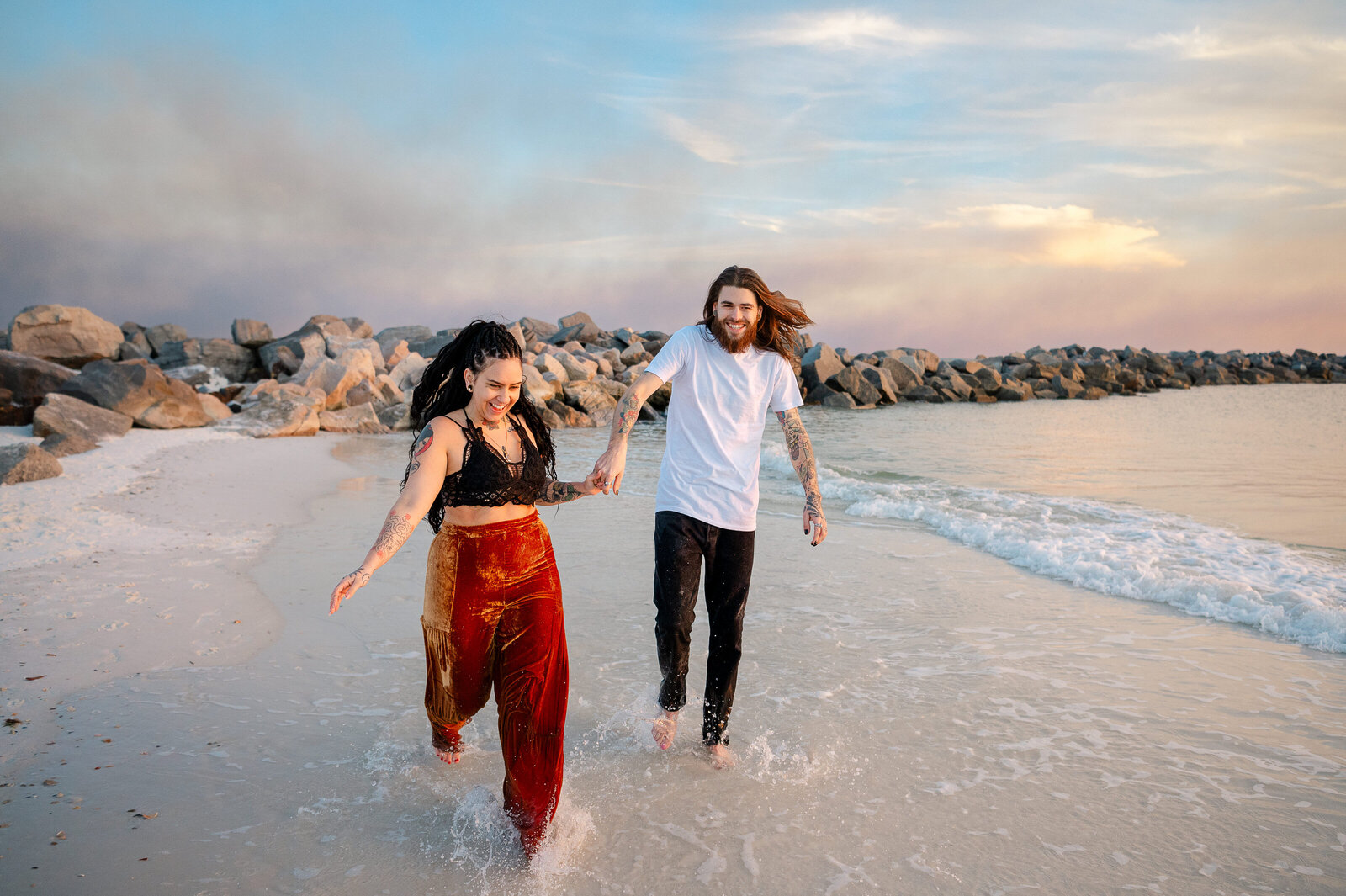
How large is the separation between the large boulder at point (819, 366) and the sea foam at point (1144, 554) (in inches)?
933

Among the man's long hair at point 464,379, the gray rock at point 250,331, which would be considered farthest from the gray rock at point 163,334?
the man's long hair at point 464,379

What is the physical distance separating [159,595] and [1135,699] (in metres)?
6.21

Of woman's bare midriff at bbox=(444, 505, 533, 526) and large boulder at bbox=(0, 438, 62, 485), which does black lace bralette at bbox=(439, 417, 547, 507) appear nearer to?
woman's bare midriff at bbox=(444, 505, 533, 526)

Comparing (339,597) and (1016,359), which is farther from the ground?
(1016,359)

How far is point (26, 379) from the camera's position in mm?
14727

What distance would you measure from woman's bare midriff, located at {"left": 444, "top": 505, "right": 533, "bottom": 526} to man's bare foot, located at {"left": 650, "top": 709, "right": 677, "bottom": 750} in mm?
1386

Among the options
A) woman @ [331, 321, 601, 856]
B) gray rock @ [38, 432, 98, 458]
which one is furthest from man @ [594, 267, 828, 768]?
gray rock @ [38, 432, 98, 458]

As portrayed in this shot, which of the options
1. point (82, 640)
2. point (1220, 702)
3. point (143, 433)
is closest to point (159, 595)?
point (82, 640)

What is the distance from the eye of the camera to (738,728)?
4152 millimetres

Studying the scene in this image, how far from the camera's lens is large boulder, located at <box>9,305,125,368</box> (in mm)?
25275

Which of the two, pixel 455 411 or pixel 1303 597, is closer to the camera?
pixel 455 411

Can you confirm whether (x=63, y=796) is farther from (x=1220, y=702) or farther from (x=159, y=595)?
(x=1220, y=702)

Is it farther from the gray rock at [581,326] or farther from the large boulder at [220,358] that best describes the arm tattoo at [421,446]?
the gray rock at [581,326]

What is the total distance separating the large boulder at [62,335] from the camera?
25.3 metres
